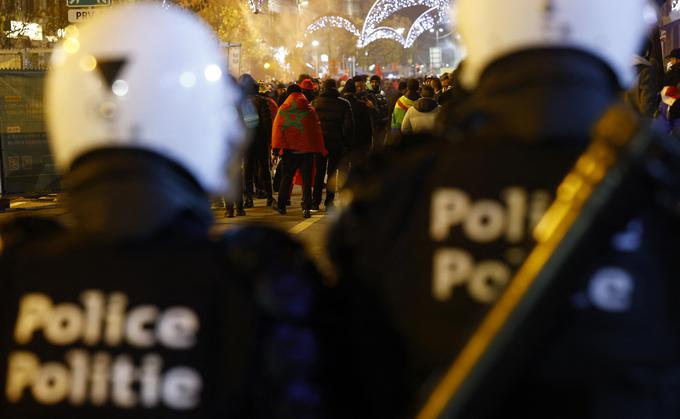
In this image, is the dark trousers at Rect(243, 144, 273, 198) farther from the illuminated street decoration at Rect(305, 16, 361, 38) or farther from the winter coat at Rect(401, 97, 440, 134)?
the illuminated street decoration at Rect(305, 16, 361, 38)

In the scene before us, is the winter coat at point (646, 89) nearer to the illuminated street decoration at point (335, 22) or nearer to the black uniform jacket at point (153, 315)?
the black uniform jacket at point (153, 315)

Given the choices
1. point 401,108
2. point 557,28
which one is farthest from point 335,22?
point 557,28

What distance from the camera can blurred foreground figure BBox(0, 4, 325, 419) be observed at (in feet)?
7.43

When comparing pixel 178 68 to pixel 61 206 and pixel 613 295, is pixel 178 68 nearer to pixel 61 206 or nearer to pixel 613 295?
pixel 613 295

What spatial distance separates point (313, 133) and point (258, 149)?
2108 millimetres

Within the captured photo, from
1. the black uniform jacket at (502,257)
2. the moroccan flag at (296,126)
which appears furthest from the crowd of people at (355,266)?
the moroccan flag at (296,126)

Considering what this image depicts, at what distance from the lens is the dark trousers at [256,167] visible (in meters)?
15.6

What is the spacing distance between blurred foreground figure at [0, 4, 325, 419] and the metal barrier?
554 inches

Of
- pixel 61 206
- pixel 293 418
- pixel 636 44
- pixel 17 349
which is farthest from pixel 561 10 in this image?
pixel 61 206

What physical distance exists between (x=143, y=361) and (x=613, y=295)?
1.02m

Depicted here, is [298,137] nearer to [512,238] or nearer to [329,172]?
[329,172]

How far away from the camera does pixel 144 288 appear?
2.33 metres

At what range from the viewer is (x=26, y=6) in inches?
1359

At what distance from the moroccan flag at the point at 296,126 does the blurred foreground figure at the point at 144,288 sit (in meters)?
11.5
